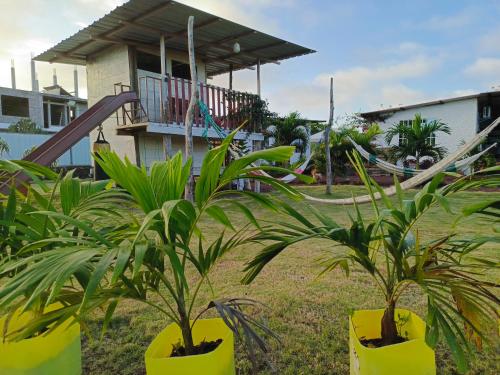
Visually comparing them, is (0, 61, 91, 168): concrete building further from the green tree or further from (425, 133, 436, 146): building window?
(425, 133, 436, 146): building window

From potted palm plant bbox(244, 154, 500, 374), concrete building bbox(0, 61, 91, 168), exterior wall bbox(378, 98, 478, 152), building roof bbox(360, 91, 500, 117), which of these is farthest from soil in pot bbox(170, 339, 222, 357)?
concrete building bbox(0, 61, 91, 168)

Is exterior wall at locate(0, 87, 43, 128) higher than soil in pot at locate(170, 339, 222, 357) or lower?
higher

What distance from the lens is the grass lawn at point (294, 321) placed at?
1.60 metres

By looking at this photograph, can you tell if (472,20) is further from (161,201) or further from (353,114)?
(353,114)

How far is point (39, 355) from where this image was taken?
1275mm

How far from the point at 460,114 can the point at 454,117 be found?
9.3 inches

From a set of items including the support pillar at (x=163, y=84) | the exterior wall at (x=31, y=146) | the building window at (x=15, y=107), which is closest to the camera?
the support pillar at (x=163, y=84)

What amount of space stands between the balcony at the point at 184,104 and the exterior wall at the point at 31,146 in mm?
8137

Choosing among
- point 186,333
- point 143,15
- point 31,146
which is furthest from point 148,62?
point 31,146

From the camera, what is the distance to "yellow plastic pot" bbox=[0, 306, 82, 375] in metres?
1.25

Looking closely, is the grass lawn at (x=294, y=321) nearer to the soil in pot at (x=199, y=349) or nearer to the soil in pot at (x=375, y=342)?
the soil in pot at (x=375, y=342)

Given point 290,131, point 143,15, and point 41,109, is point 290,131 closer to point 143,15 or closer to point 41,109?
point 143,15

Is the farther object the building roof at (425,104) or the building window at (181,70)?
the building roof at (425,104)

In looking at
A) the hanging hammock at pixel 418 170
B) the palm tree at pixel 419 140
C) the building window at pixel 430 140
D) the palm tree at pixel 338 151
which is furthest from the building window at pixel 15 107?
the building window at pixel 430 140
